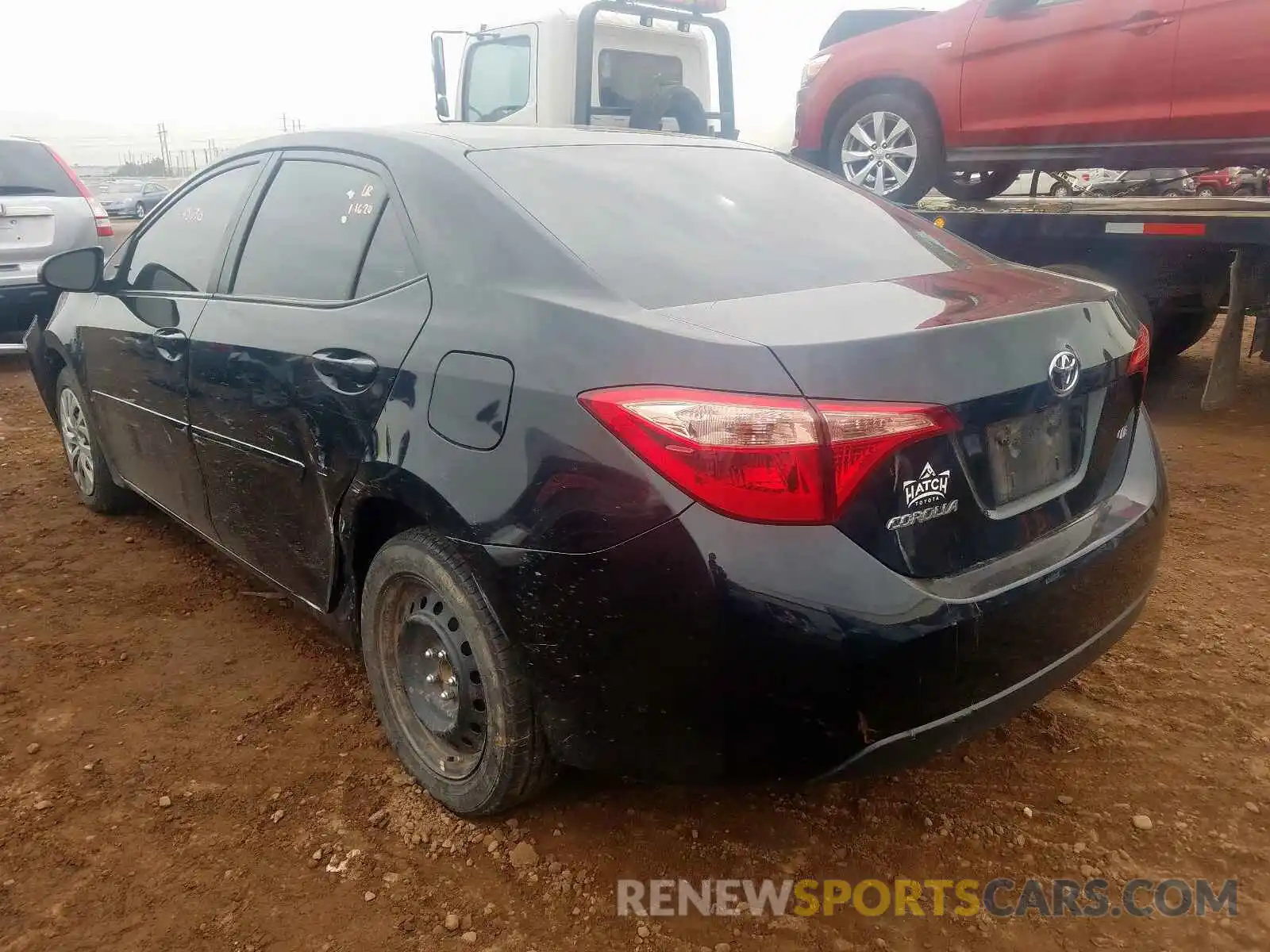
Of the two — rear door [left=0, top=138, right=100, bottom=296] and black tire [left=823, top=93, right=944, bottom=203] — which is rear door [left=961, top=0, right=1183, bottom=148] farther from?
rear door [left=0, top=138, right=100, bottom=296]

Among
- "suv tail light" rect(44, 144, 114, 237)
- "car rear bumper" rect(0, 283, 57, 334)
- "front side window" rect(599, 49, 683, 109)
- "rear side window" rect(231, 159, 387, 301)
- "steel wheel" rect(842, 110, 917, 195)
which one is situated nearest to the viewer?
"rear side window" rect(231, 159, 387, 301)

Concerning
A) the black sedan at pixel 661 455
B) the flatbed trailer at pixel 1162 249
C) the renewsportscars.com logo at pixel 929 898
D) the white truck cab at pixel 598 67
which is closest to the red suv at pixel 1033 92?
the flatbed trailer at pixel 1162 249

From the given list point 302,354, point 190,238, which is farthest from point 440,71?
point 302,354

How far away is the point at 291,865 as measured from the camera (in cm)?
213

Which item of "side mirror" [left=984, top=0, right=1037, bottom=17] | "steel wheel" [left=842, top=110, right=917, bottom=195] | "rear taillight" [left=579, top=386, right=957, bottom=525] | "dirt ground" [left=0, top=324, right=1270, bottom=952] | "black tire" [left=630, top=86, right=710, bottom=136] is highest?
"side mirror" [left=984, top=0, right=1037, bottom=17]

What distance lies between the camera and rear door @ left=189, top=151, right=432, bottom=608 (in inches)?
88.6

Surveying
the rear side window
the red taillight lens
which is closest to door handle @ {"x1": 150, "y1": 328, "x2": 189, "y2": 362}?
the rear side window

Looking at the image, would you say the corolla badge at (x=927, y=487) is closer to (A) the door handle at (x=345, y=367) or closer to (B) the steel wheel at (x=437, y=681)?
A: (B) the steel wheel at (x=437, y=681)

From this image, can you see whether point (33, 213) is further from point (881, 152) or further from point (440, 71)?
point (881, 152)

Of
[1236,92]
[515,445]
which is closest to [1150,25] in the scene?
[1236,92]

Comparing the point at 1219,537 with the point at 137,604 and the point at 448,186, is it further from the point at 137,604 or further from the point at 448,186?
the point at 137,604

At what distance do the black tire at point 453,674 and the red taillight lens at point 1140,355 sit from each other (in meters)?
1.50

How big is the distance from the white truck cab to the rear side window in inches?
199

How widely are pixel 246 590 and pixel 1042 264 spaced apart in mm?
4868
